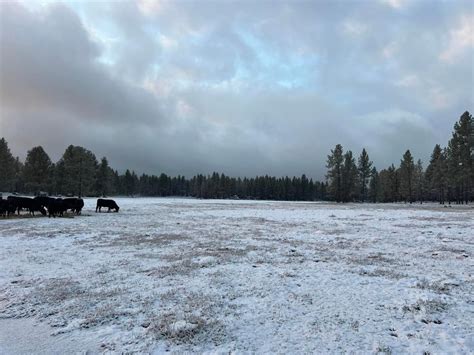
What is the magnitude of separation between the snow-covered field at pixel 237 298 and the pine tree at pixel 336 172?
7724cm

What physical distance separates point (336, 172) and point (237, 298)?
87.3m

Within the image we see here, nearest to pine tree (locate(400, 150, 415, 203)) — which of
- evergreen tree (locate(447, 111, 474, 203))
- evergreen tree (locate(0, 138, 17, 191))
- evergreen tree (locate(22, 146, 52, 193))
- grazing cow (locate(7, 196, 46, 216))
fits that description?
evergreen tree (locate(447, 111, 474, 203))

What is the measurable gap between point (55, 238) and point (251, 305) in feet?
A: 43.8

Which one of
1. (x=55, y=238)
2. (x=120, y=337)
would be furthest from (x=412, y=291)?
(x=55, y=238)

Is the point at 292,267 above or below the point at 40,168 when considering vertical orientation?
below

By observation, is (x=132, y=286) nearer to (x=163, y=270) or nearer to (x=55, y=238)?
(x=163, y=270)

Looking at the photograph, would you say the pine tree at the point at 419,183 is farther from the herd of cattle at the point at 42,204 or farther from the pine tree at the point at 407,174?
the herd of cattle at the point at 42,204

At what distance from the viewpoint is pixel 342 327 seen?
597cm

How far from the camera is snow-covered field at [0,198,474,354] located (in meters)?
5.49

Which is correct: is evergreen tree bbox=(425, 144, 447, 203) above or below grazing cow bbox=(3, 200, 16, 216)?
above

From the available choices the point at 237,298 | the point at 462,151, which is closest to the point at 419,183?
the point at 462,151

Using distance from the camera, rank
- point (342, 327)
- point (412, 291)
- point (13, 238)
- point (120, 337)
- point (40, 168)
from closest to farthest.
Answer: point (120, 337)
point (342, 327)
point (412, 291)
point (13, 238)
point (40, 168)

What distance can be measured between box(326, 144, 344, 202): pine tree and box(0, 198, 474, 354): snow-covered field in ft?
253

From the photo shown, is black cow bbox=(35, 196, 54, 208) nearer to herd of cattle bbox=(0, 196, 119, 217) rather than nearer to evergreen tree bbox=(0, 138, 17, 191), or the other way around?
herd of cattle bbox=(0, 196, 119, 217)
